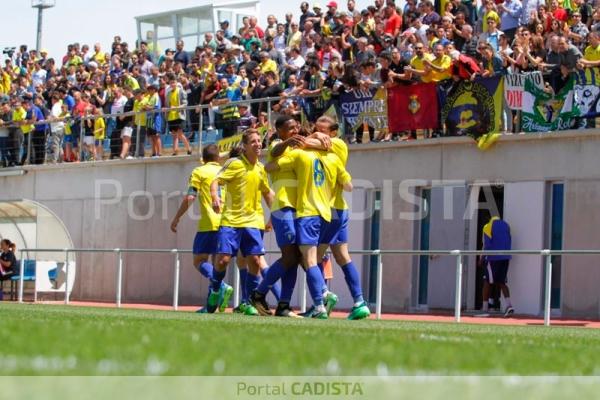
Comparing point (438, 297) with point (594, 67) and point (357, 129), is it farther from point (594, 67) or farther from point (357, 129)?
point (594, 67)

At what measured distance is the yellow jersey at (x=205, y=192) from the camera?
1659cm

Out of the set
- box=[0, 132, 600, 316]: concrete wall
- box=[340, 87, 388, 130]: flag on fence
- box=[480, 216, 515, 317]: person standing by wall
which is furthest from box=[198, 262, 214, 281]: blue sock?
box=[340, 87, 388, 130]: flag on fence

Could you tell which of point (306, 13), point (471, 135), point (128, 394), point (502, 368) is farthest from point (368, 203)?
point (128, 394)

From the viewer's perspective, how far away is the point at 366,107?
2325 centimetres

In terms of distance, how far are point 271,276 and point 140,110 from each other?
49.7ft

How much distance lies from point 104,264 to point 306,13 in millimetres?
7084

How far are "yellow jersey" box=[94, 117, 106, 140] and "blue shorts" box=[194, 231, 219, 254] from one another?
14.1 meters

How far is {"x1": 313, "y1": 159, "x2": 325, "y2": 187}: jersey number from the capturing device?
45.7ft

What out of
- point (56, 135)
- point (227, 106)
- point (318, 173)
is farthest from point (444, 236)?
point (56, 135)

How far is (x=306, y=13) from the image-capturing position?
29.3 meters

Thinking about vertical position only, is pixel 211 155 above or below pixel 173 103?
below

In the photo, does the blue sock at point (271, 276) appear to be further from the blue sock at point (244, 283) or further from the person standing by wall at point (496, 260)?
the person standing by wall at point (496, 260)

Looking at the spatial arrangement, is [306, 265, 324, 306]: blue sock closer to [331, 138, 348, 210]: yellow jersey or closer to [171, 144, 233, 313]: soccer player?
[331, 138, 348, 210]: yellow jersey

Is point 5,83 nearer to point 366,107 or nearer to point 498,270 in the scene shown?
point 366,107
